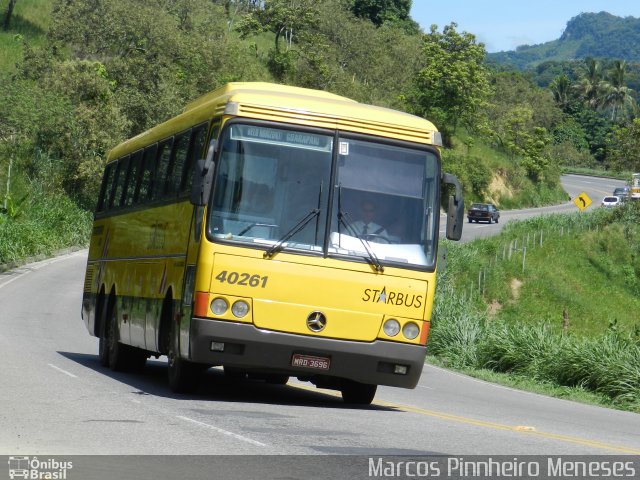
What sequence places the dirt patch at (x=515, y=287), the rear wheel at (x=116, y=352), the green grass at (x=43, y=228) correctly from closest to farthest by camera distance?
the rear wheel at (x=116, y=352) → the green grass at (x=43, y=228) → the dirt patch at (x=515, y=287)

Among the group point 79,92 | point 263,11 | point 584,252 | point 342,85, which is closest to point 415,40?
point 263,11

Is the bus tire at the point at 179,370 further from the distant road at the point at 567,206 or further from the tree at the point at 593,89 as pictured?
the tree at the point at 593,89

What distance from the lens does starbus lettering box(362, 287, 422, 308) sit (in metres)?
13.1

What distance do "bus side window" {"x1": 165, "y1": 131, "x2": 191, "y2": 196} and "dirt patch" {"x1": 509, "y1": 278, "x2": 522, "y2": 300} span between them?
4383 cm

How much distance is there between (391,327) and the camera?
13.2 m

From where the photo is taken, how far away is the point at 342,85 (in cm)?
8769

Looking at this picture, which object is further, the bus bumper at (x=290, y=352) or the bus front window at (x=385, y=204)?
the bus front window at (x=385, y=204)

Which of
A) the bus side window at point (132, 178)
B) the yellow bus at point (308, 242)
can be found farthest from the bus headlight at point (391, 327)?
the bus side window at point (132, 178)

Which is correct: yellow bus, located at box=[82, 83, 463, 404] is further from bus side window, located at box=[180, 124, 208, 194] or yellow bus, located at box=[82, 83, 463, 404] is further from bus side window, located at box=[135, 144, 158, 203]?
bus side window, located at box=[135, 144, 158, 203]

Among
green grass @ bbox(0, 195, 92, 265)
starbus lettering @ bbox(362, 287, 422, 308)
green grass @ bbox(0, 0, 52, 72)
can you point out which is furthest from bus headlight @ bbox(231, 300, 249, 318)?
green grass @ bbox(0, 0, 52, 72)

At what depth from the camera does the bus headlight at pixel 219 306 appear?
1289cm

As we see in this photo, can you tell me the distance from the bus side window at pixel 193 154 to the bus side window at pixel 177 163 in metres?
0.20

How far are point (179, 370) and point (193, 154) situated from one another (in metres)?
2.66

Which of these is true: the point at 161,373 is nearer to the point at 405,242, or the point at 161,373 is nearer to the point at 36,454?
the point at 405,242
